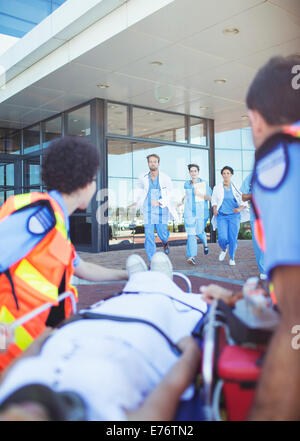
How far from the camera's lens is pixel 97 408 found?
1019 mm

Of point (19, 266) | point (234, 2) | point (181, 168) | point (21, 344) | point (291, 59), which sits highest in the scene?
point (234, 2)

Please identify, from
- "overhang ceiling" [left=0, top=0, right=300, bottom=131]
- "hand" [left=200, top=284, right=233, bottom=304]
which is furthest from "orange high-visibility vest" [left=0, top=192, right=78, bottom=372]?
"overhang ceiling" [left=0, top=0, right=300, bottom=131]

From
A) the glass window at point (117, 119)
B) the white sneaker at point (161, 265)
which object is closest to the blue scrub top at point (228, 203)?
the glass window at point (117, 119)

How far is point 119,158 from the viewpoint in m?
10.1

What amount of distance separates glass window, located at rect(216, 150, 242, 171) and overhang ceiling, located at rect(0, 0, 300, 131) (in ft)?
28.4

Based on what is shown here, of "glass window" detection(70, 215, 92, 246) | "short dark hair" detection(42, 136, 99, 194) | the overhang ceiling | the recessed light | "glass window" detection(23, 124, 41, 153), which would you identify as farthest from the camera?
"glass window" detection(23, 124, 41, 153)

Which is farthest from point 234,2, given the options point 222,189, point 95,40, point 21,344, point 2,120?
point 2,120

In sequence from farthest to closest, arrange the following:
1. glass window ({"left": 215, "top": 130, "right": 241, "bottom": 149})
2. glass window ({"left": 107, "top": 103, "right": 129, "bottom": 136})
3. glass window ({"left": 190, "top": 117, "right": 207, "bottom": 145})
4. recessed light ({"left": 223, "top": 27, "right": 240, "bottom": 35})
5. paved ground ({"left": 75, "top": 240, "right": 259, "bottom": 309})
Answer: glass window ({"left": 215, "top": 130, "right": 241, "bottom": 149})
glass window ({"left": 190, "top": 117, "right": 207, "bottom": 145})
glass window ({"left": 107, "top": 103, "right": 129, "bottom": 136})
recessed light ({"left": 223, "top": 27, "right": 240, "bottom": 35})
paved ground ({"left": 75, "top": 240, "right": 259, "bottom": 309})

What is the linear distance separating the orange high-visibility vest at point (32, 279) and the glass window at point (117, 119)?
838 cm

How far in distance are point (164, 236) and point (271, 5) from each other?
4151mm

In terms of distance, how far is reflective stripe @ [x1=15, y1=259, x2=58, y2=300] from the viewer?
65.4 inches

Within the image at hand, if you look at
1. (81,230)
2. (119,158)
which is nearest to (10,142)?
(81,230)

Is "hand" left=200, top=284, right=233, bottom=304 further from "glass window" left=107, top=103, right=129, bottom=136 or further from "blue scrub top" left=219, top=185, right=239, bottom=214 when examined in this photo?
"glass window" left=107, top=103, right=129, bottom=136

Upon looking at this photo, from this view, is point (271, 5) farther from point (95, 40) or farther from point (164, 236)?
point (164, 236)
